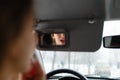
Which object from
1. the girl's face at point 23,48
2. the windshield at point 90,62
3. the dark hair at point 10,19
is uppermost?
the dark hair at point 10,19

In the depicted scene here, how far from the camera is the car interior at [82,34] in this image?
7.69 feet

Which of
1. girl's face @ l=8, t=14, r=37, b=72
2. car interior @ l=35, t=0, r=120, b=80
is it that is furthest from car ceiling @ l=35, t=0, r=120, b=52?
girl's face @ l=8, t=14, r=37, b=72

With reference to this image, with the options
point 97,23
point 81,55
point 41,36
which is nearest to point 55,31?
point 41,36

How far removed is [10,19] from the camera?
22.0 inches

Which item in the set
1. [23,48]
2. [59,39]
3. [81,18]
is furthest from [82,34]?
[23,48]

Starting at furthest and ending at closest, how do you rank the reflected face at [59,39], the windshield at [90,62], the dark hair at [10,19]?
the windshield at [90,62]
the reflected face at [59,39]
the dark hair at [10,19]

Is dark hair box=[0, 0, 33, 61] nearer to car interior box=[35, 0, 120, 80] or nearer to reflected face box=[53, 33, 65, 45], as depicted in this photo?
car interior box=[35, 0, 120, 80]

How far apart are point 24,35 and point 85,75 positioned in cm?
242

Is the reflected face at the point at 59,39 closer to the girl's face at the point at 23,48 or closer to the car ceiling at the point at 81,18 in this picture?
the car ceiling at the point at 81,18

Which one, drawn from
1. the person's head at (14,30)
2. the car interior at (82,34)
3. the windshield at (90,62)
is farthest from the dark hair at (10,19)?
the windshield at (90,62)

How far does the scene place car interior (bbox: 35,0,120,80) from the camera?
234cm

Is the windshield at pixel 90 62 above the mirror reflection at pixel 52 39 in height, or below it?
below

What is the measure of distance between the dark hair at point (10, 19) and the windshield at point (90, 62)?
2236 millimetres

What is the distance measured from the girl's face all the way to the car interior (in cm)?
153
